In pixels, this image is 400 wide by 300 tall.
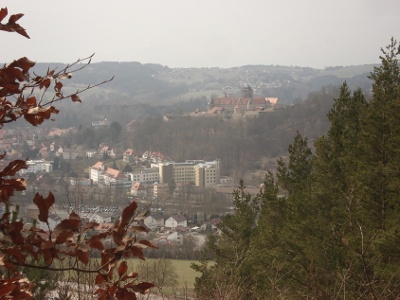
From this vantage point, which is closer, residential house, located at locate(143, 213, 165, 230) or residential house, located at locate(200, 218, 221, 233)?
residential house, located at locate(200, 218, 221, 233)

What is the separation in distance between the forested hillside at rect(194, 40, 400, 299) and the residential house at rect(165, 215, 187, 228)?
49.2 ft

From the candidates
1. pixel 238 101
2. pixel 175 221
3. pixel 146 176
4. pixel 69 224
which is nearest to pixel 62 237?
pixel 69 224

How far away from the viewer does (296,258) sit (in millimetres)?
6590

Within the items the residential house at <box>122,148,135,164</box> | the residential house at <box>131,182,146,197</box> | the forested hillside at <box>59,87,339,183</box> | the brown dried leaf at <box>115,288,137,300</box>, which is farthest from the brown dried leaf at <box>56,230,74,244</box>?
the residential house at <box>122,148,135,164</box>

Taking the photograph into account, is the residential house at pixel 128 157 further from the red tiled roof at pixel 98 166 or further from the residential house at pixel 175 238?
the residential house at pixel 175 238

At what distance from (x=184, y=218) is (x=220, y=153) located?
16661mm

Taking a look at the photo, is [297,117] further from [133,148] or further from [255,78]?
[255,78]

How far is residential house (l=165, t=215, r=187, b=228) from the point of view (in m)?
24.9

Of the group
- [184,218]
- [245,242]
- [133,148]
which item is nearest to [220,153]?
[133,148]

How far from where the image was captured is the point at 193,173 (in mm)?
37469

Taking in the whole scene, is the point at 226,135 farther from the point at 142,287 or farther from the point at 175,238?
the point at 142,287

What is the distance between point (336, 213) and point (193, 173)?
30.7 meters

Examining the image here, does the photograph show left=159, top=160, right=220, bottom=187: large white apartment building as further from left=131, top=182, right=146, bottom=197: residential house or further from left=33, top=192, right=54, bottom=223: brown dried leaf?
left=33, top=192, right=54, bottom=223: brown dried leaf

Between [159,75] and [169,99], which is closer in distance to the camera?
[169,99]
